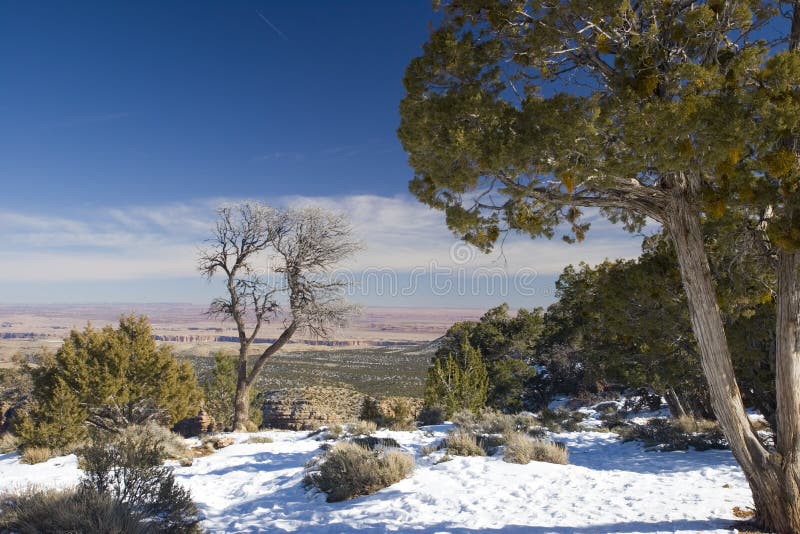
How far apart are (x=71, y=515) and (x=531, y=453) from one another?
782 cm

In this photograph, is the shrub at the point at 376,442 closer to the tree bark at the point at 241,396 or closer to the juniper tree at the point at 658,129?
the tree bark at the point at 241,396

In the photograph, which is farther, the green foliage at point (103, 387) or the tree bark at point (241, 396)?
the green foliage at point (103, 387)

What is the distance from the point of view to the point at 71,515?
496 cm

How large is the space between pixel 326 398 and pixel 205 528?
25439 mm

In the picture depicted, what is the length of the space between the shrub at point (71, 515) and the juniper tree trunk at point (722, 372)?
6.89 meters

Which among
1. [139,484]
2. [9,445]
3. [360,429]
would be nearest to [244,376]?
[360,429]

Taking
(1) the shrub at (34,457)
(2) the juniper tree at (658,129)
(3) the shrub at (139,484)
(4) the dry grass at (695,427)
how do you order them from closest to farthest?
(2) the juniper tree at (658,129) → (3) the shrub at (139,484) → (1) the shrub at (34,457) → (4) the dry grass at (695,427)

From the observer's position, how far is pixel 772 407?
9852 millimetres

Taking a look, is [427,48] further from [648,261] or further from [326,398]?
[326,398]

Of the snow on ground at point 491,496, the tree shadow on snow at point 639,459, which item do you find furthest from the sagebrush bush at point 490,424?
the snow on ground at point 491,496

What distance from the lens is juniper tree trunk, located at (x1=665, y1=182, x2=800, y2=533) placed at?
505 cm

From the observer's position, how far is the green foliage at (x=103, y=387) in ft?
58.1

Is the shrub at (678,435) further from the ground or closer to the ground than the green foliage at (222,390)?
further from the ground

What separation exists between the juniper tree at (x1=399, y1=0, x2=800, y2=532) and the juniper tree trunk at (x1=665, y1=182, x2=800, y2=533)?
0.05ft
